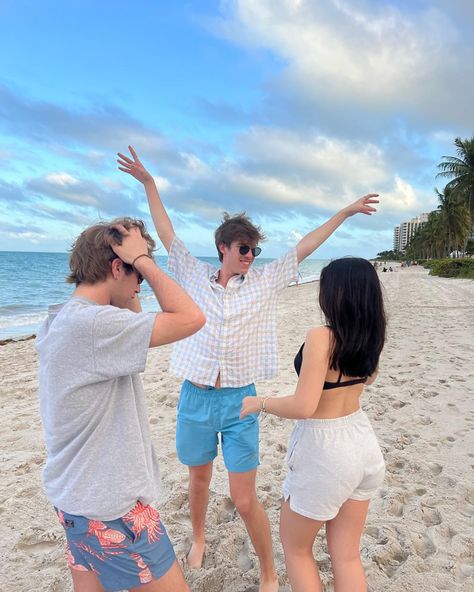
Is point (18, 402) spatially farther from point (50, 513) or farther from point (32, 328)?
point (32, 328)

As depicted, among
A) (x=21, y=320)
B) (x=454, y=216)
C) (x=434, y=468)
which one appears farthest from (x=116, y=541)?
(x=454, y=216)

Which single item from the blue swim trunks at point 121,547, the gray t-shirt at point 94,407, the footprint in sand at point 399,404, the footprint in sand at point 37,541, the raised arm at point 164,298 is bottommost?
the footprint in sand at point 37,541

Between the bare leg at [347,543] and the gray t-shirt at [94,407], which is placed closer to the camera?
the gray t-shirt at [94,407]

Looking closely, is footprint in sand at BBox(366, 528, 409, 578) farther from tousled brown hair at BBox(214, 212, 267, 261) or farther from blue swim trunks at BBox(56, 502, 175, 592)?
tousled brown hair at BBox(214, 212, 267, 261)

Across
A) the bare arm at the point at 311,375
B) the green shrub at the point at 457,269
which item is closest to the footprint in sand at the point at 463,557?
the bare arm at the point at 311,375

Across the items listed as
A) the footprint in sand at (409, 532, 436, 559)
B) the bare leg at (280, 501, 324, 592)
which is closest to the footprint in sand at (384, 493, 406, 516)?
the footprint in sand at (409, 532, 436, 559)

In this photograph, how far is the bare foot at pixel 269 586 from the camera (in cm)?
245

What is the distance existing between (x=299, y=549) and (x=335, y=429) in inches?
22.9

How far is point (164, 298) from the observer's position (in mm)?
1469

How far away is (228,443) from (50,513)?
6.18ft

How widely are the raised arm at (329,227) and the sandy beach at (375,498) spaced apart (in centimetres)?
89

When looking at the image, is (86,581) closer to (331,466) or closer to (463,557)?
(331,466)

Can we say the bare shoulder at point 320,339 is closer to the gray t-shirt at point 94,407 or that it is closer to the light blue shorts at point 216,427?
the gray t-shirt at point 94,407

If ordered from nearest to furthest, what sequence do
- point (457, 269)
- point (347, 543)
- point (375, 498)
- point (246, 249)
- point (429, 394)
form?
point (347, 543) < point (246, 249) < point (375, 498) < point (429, 394) < point (457, 269)
